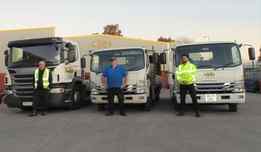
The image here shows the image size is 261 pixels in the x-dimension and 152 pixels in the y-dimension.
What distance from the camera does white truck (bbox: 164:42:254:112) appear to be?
12.8m

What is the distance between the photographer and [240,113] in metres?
13.3

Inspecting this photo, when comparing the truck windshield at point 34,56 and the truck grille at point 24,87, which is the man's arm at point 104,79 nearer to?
the truck windshield at point 34,56

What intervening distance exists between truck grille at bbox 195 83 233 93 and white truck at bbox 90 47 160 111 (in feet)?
5.87

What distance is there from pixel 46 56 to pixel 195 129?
20.7 ft

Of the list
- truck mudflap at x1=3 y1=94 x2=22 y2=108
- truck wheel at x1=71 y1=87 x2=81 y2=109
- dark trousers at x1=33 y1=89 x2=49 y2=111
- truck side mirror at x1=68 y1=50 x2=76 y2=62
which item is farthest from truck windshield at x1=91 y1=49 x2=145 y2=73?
truck mudflap at x1=3 y1=94 x2=22 y2=108

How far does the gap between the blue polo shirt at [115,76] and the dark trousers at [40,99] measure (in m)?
2.22

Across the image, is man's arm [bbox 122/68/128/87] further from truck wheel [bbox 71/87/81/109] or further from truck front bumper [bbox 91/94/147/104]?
Answer: truck wheel [bbox 71/87/81/109]

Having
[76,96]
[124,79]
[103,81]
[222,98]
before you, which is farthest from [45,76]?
[222,98]

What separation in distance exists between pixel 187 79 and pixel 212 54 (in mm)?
1339

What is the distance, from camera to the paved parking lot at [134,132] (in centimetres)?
810

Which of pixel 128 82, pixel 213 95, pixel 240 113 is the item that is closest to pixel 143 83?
pixel 128 82

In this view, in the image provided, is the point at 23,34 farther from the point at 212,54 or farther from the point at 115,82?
the point at 212,54

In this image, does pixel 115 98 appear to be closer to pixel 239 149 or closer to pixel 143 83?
pixel 143 83

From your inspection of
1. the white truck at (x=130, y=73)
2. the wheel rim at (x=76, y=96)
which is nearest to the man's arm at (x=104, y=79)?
the white truck at (x=130, y=73)
